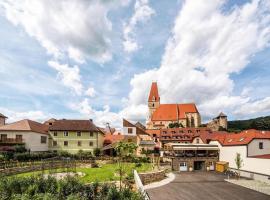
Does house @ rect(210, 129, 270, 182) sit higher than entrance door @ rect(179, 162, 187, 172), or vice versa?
house @ rect(210, 129, 270, 182)

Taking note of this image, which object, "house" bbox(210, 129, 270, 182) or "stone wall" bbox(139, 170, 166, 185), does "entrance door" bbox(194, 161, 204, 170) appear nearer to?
"house" bbox(210, 129, 270, 182)

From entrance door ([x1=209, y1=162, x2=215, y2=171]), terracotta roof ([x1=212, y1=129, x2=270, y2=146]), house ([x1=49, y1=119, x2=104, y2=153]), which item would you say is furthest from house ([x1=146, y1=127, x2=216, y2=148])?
house ([x1=49, y1=119, x2=104, y2=153])

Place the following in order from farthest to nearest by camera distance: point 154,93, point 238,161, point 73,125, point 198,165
Answer: 1. point 154,93
2. point 73,125
3. point 198,165
4. point 238,161

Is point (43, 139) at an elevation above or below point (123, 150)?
above

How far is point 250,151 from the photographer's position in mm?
48375

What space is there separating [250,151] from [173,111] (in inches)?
2654

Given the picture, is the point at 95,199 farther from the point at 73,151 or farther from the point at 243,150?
the point at 73,151

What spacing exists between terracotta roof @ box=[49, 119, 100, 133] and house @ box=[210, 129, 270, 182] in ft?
102

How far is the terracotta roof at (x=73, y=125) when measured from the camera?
6600 cm

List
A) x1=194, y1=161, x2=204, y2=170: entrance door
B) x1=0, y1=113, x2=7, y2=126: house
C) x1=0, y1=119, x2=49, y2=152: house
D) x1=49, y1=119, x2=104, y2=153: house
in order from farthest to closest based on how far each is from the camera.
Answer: x1=0, y1=113, x2=7, y2=126: house < x1=49, y1=119, x2=104, y2=153: house < x1=0, y1=119, x2=49, y2=152: house < x1=194, y1=161, x2=204, y2=170: entrance door

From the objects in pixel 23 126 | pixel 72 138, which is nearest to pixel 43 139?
pixel 23 126

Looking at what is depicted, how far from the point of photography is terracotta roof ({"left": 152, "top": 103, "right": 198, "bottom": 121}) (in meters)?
114

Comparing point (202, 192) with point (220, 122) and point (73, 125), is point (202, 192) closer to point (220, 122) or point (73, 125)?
point (73, 125)

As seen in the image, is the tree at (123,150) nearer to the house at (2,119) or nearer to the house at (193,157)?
the house at (193,157)
